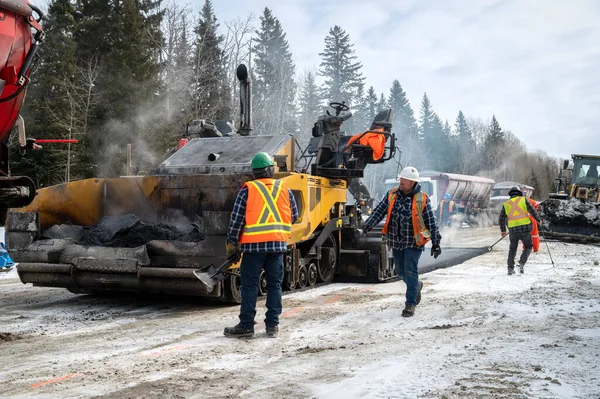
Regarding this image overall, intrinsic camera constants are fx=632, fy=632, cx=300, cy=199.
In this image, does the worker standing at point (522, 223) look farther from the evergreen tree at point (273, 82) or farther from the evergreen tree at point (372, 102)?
the evergreen tree at point (372, 102)

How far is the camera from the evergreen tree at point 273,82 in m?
31.9

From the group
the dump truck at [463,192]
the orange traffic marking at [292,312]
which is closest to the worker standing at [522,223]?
the orange traffic marking at [292,312]

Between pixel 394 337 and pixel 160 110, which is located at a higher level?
pixel 160 110

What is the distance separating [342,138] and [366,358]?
16.0 feet

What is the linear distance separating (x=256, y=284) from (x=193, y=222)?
8.05ft

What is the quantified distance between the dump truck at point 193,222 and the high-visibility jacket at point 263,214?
0.97m

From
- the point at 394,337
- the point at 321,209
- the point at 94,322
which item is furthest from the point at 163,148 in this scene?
the point at 394,337

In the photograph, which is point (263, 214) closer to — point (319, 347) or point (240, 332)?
point (240, 332)

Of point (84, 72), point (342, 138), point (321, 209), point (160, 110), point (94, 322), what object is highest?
point (84, 72)

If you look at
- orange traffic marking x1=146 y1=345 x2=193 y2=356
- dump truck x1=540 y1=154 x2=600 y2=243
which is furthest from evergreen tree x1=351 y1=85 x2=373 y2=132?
orange traffic marking x1=146 y1=345 x2=193 y2=356

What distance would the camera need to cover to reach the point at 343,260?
9.39 metres

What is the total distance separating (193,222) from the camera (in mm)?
7684

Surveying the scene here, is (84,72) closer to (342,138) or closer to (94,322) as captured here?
(342,138)

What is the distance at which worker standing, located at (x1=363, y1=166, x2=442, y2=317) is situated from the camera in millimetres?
6484
